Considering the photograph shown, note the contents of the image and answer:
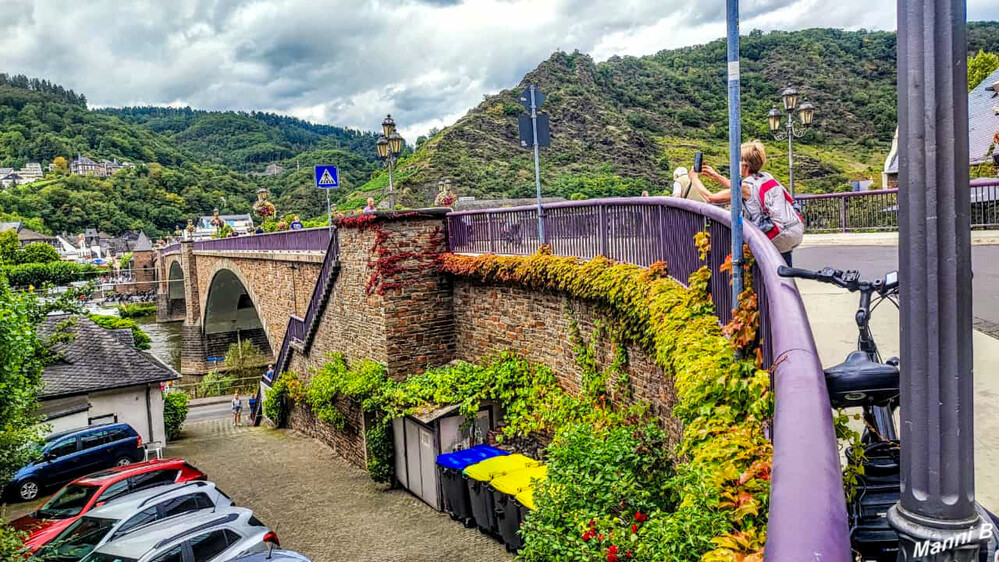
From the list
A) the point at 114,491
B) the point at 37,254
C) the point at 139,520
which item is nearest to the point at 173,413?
the point at 114,491

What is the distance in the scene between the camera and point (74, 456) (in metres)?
17.2

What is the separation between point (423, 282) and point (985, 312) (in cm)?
907

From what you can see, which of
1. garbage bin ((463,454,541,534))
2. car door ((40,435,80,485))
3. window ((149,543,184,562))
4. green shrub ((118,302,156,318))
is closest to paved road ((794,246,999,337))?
garbage bin ((463,454,541,534))

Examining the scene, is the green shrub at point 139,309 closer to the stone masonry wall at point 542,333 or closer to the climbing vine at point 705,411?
the stone masonry wall at point 542,333

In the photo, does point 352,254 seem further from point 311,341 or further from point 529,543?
point 529,543

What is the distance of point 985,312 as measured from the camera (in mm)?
9562

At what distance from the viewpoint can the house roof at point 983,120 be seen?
27.6 metres

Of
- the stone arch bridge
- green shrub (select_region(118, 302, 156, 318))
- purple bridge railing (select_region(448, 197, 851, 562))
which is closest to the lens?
purple bridge railing (select_region(448, 197, 851, 562))

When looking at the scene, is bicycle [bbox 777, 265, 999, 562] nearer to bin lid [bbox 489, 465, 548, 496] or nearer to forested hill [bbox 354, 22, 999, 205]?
bin lid [bbox 489, 465, 548, 496]

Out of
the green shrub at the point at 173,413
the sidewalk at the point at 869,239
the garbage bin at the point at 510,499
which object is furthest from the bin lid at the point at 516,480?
the green shrub at the point at 173,413

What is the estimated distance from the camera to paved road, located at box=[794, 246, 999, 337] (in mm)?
9539

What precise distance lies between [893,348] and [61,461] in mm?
17110

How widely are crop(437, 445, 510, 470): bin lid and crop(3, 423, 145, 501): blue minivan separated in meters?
9.70

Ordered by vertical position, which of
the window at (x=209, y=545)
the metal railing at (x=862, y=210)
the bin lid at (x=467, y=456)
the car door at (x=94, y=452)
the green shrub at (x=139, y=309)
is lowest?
the green shrub at (x=139, y=309)
